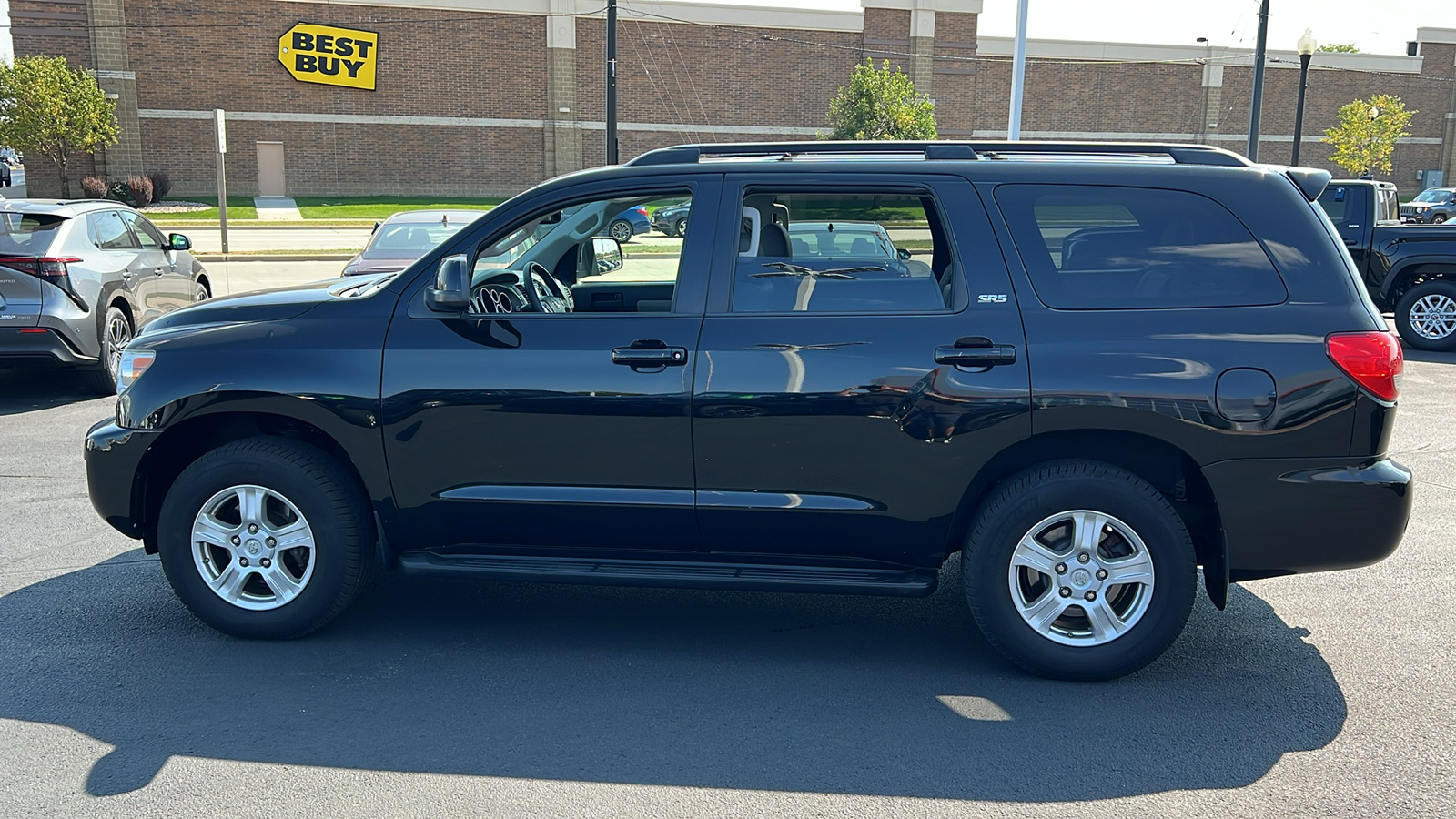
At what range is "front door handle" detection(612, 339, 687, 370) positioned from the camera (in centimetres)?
436

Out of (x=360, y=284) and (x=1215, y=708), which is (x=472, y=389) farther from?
(x=1215, y=708)

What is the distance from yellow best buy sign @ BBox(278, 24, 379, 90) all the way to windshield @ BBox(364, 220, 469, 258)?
35.3 meters

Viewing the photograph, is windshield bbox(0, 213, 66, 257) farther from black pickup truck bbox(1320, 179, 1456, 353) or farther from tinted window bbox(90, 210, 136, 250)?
black pickup truck bbox(1320, 179, 1456, 353)

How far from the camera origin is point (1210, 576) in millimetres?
4480

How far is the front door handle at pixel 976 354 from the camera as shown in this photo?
13.9ft

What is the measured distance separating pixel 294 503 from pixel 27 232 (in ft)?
21.9

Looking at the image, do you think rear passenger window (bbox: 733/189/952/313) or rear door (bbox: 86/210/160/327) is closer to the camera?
rear passenger window (bbox: 733/189/952/313)

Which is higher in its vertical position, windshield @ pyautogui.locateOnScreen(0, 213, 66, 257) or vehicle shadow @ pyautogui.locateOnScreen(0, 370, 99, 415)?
windshield @ pyautogui.locateOnScreen(0, 213, 66, 257)

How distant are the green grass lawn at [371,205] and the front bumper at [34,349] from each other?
28.5 metres

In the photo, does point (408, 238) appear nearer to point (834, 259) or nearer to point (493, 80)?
point (834, 259)

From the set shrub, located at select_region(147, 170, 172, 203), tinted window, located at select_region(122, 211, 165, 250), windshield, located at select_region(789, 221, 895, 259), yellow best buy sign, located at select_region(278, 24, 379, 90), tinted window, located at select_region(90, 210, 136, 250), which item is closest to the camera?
windshield, located at select_region(789, 221, 895, 259)

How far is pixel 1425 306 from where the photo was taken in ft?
44.7

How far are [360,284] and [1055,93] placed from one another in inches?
2034

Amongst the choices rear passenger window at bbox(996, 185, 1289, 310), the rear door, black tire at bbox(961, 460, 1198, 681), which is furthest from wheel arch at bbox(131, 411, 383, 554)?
the rear door
